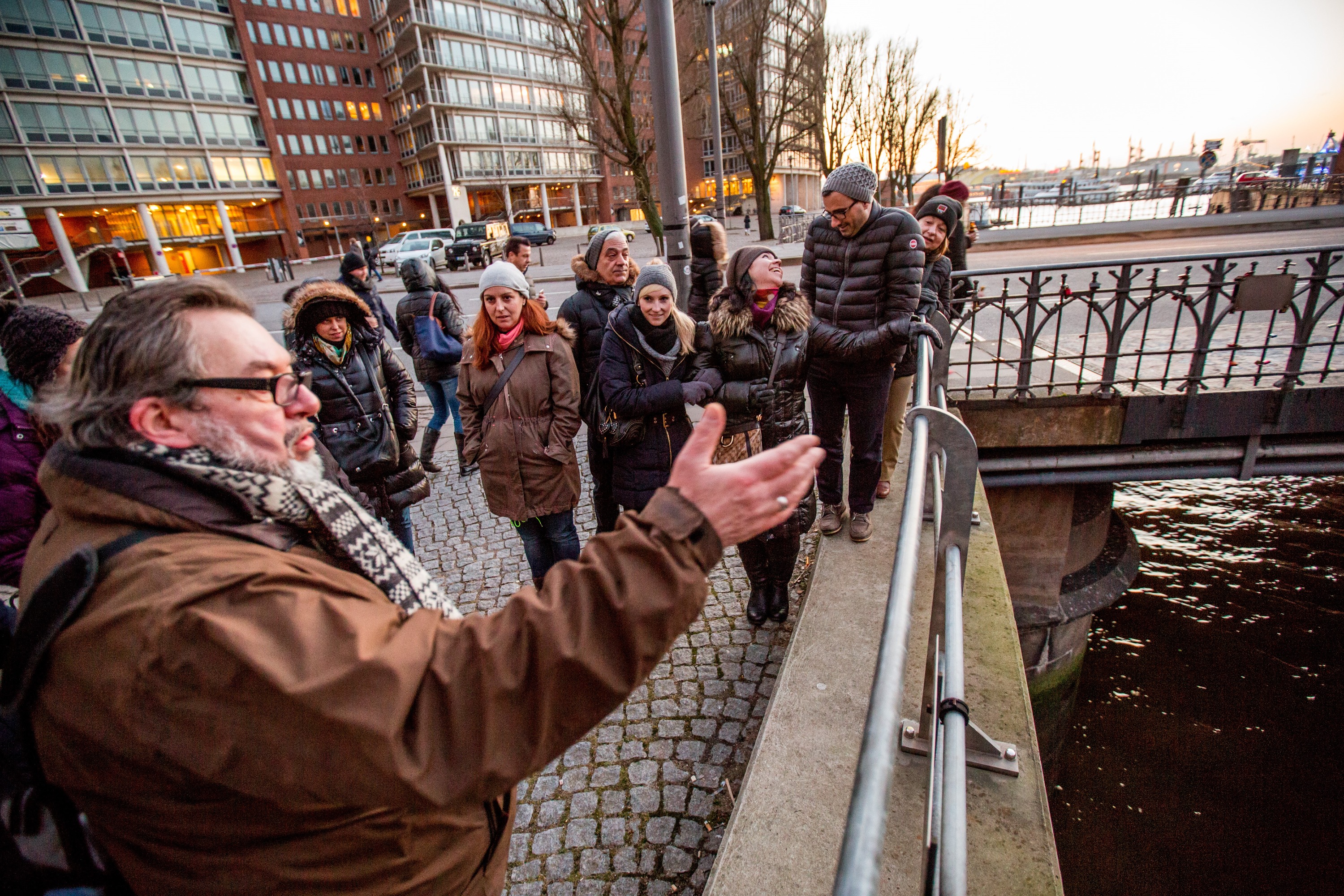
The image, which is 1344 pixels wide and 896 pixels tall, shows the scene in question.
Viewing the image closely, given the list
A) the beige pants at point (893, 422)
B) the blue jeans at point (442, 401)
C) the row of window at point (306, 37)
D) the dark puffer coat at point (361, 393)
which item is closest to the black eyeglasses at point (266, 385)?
the dark puffer coat at point (361, 393)

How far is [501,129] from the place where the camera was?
55.3 metres

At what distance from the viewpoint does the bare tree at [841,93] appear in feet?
91.6

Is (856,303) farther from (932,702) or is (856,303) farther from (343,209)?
(343,209)

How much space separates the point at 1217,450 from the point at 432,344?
23.5 feet

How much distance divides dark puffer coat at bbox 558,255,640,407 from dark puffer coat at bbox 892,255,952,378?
193 cm

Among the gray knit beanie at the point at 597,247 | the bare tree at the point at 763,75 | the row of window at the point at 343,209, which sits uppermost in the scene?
the bare tree at the point at 763,75

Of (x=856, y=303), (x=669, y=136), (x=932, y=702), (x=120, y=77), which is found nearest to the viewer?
(x=932, y=702)

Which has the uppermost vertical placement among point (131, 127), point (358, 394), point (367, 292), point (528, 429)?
point (131, 127)

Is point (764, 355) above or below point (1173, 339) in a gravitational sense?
above

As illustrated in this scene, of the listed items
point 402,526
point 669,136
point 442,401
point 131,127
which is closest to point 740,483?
point 402,526

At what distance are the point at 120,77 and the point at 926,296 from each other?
59.1 m

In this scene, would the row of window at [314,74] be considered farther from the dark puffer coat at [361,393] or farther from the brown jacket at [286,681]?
the brown jacket at [286,681]

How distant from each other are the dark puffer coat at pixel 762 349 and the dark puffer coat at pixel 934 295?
76 cm

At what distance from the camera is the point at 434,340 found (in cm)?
575
